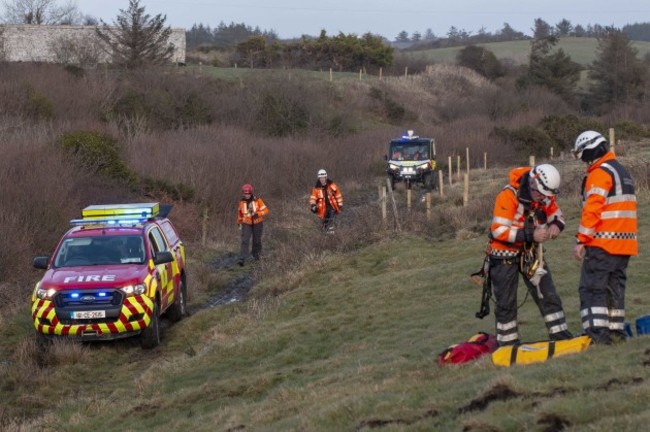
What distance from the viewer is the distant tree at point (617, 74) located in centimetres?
8138

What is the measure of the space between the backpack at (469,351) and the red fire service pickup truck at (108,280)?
5.96 meters

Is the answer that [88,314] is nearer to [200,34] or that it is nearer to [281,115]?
[281,115]

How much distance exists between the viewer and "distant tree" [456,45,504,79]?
324 feet

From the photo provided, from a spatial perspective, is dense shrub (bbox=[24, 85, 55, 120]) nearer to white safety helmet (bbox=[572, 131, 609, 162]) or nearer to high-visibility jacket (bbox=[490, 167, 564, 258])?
high-visibility jacket (bbox=[490, 167, 564, 258])

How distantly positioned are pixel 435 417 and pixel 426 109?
7372cm

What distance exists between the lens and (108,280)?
14.2 m

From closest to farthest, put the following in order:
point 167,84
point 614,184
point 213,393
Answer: point 614,184
point 213,393
point 167,84

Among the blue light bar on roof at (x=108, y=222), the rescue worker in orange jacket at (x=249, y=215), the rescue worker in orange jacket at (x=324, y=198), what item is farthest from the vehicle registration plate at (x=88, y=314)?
the rescue worker in orange jacket at (x=324, y=198)

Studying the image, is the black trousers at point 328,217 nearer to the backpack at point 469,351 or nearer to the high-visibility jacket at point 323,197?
the high-visibility jacket at point 323,197

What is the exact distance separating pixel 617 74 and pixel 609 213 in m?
76.7

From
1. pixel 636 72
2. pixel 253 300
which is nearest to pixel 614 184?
pixel 253 300

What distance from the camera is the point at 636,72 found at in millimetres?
81750

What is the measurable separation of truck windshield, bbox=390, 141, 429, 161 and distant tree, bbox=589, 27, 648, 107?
45357 mm

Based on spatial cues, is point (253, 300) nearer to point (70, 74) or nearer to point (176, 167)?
point (176, 167)
